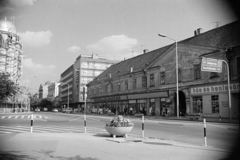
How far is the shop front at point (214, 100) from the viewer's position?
25.0 metres

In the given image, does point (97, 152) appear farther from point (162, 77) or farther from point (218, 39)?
point (162, 77)

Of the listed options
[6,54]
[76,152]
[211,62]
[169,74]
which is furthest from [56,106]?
[76,152]

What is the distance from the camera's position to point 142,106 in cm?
4006

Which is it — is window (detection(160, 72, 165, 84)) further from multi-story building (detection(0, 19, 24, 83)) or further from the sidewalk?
multi-story building (detection(0, 19, 24, 83))

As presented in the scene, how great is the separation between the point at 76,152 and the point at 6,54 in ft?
191

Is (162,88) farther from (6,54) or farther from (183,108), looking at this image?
(6,54)

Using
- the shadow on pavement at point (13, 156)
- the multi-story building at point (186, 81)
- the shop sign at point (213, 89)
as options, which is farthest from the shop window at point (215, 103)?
the shadow on pavement at point (13, 156)

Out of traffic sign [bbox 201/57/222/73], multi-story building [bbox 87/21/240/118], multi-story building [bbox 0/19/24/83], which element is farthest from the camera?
multi-story building [bbox 0/19/24/83]

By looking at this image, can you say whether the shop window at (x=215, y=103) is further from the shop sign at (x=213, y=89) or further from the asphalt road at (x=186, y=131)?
the asphalt road at (x=186, y=131)

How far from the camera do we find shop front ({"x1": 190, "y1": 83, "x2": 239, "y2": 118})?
82.1 feet

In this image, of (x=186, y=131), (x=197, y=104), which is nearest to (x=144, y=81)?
(x=197, y=104)

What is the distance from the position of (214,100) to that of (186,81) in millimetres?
4927

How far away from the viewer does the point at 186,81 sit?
3114 centimetres

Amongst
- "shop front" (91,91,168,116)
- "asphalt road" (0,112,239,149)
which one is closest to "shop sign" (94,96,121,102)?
"shop front" (91,91,168,116)
